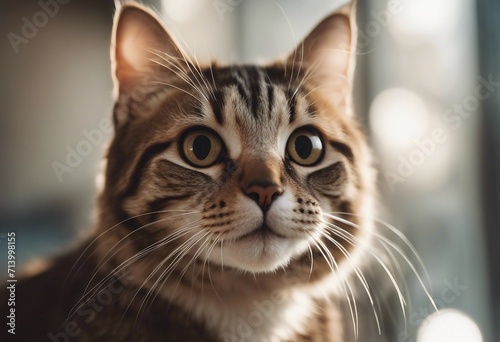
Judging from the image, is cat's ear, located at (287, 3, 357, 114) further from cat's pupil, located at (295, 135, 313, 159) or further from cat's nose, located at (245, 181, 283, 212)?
cat's nose, located at (245, 181, 283, 212)

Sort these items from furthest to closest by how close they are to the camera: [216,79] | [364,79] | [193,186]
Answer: [364,79]
[216,79]
[193,186]

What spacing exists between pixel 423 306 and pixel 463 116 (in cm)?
46

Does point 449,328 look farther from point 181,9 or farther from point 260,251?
point 181,9

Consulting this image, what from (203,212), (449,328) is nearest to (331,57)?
(203,212)

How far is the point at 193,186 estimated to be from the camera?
84 cm

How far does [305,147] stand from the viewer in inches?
36.8

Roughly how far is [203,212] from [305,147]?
24 cm

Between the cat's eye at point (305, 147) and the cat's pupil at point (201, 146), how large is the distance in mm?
141

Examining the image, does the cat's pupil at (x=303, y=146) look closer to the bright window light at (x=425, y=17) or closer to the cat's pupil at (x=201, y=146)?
the cat's pupil at (x=201, y=146)

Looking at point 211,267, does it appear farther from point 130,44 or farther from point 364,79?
point 364,79

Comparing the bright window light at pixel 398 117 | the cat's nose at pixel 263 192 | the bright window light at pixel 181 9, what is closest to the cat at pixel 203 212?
the cat's nose at pixel 263 192

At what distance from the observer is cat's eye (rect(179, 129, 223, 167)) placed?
87 centimetres

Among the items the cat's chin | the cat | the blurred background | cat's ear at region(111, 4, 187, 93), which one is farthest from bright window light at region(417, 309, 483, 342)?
cat's ear at region(111, 4, 187, 93)

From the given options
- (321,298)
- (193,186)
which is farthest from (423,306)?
(193,186)
